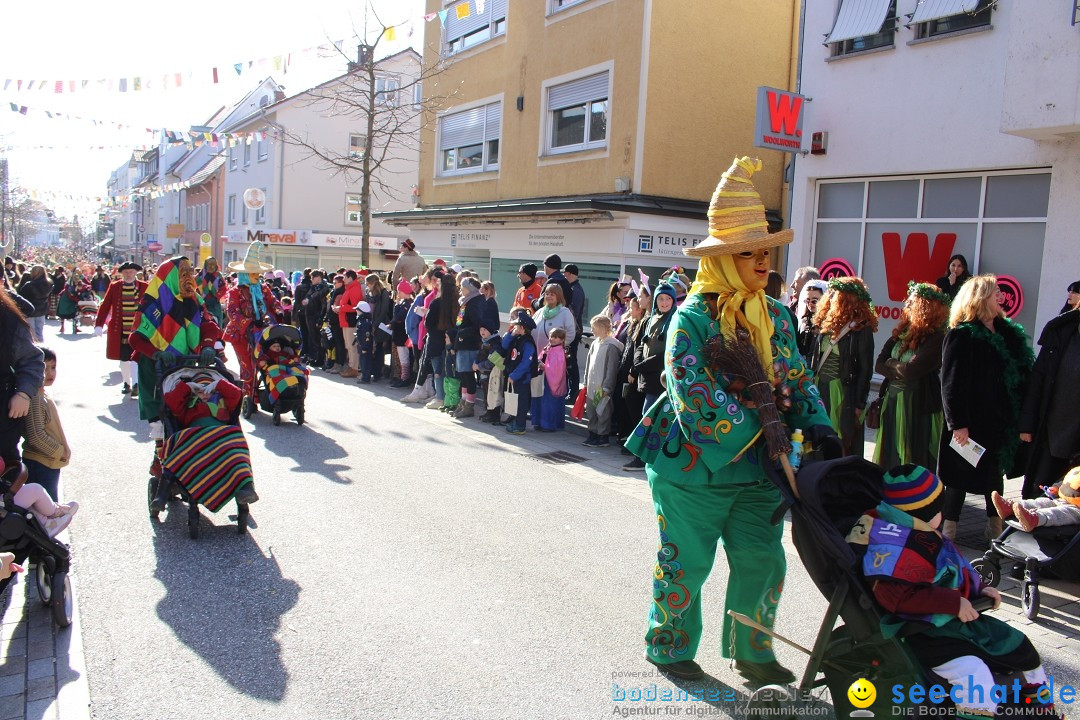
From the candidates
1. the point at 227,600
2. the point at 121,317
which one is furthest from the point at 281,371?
the point at 227,600

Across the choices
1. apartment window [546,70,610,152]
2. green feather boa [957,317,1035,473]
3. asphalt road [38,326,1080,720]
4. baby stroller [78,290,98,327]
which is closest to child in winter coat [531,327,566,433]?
asphalt road [38,326,1080,720]

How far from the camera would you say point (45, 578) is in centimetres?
446

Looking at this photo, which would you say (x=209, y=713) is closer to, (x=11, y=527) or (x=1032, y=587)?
(x=11, y=527)

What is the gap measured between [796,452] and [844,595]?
613mm

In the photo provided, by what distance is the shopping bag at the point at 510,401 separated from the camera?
10.4 metres

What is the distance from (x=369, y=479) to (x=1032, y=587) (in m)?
5.18

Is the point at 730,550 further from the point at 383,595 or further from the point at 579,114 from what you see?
the point at 579,114

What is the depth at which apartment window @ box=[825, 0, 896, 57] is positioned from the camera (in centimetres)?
1178

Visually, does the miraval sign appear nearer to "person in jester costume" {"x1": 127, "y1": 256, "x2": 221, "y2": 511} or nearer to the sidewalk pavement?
"person in jester costume" {"x1": 127, "y1": 256, "x2": 221, "y2": 511}

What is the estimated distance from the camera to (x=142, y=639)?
4.36 metres

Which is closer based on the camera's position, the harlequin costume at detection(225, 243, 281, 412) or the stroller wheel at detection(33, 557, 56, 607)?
the stroller wheel at detection(33, 557, 56, 607)

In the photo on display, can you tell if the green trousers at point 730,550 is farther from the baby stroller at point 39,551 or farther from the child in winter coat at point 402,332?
the child in winter coat at point 402,332

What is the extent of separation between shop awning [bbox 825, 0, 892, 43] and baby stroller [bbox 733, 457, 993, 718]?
10.4m

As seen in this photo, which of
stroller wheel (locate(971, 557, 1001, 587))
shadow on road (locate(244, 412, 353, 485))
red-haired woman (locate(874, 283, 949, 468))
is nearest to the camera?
stroller wheel (locate(971, 557, 1001, 587))
